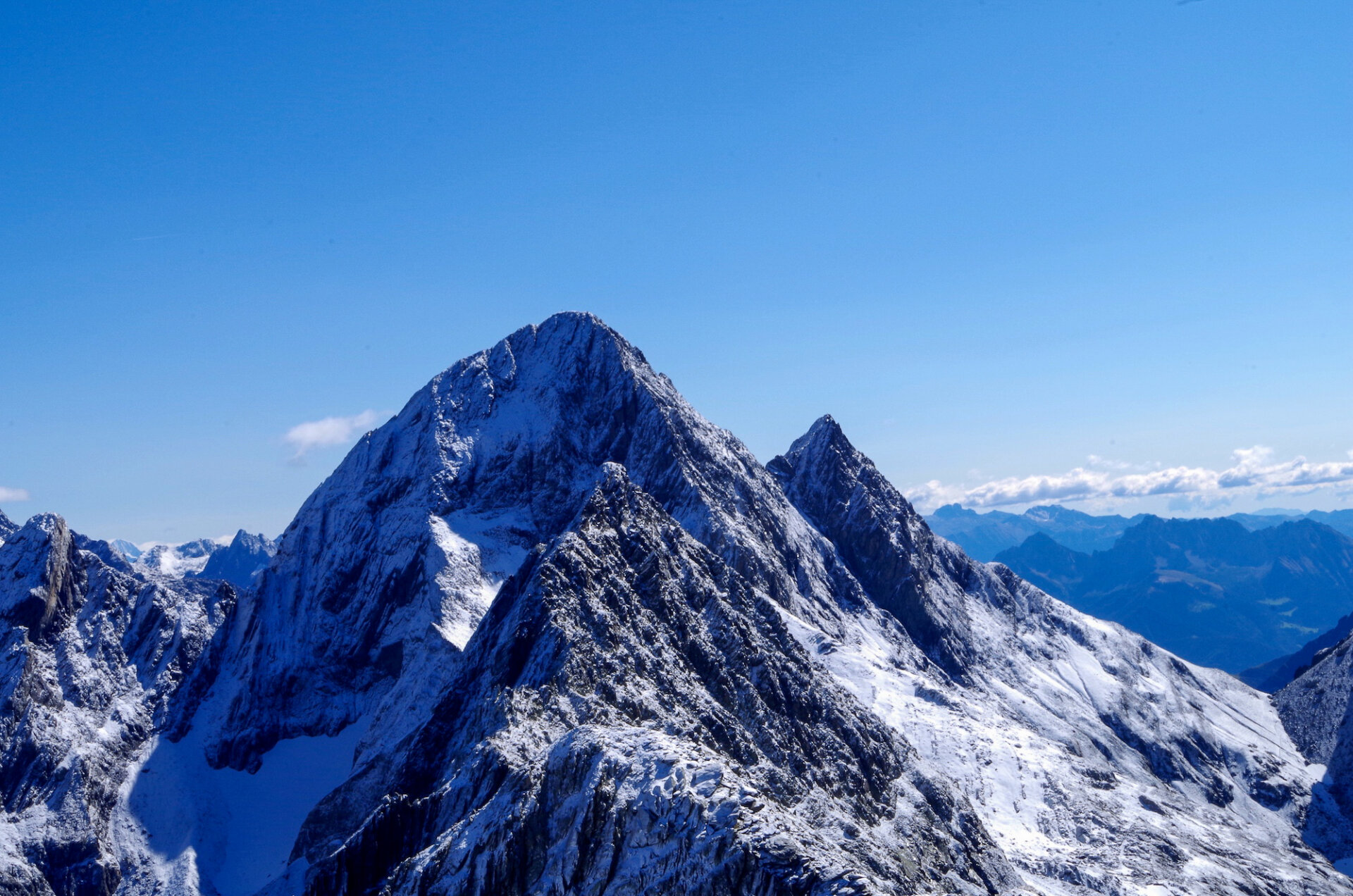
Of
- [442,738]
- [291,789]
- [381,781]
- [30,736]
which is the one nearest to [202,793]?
[291,789]

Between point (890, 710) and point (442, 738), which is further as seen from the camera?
point (890, 710)

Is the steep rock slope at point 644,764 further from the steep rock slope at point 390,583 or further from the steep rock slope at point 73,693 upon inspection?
the steep rock slope at point 73,693

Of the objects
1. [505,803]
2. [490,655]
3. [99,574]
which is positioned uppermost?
[99,574]

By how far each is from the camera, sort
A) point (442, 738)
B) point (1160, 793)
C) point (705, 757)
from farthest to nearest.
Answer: point (1160, 793), point (442, 738), point (705, 757)

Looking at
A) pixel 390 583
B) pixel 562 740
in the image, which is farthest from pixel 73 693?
pixel 562 740

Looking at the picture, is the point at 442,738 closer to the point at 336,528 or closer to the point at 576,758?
the point at 576,758

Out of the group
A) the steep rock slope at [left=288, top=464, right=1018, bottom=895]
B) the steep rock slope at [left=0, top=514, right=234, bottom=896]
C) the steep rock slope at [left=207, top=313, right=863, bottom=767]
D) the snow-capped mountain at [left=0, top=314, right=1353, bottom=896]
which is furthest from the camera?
the steep rock slope at [left=207, top=313, right=863, bottom=767]

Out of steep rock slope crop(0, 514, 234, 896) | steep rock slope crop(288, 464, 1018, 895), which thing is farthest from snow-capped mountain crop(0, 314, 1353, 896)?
steep rock slope crop(0, 514, 234, 896)

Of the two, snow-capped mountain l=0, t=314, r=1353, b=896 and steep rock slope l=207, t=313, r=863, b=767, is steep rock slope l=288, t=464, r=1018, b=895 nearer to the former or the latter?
snow-capped mountain l=0, t=314, r=1353, b=896
